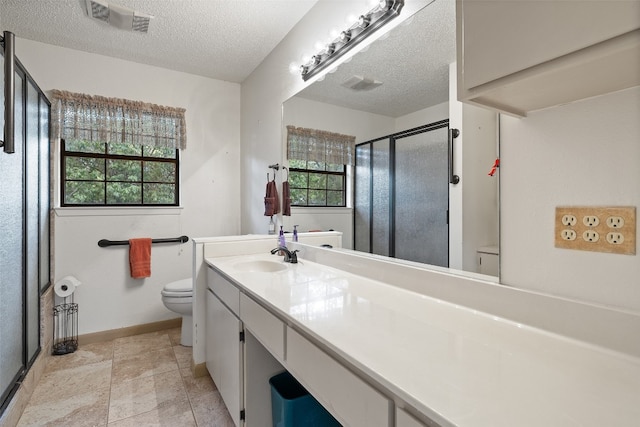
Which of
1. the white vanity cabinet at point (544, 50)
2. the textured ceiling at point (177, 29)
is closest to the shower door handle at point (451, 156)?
the white vanity cabinet at point (544, 50)

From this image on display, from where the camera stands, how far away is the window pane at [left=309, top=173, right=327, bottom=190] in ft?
6.46

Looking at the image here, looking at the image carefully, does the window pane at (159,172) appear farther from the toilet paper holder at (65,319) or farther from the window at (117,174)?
the toilet paper holder at (65,319)

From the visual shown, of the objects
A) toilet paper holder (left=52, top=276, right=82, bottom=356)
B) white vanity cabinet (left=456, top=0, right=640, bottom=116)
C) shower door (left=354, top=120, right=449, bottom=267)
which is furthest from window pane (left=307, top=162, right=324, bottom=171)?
toilet paper holder (left=52, top=276, right=82, bottom=356)

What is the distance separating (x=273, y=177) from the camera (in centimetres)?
260

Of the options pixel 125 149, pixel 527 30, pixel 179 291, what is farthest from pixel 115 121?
pixel 527 30

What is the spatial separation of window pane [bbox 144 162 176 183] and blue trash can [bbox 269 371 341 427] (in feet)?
Answer: 7.91

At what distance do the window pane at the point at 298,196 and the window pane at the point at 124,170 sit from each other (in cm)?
172

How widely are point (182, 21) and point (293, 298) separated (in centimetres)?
227

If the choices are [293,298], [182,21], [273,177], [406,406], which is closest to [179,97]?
[182,21]

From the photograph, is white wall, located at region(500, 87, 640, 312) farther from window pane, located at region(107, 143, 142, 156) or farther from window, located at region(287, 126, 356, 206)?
window pane, located at region(107, 143, 142, 156)

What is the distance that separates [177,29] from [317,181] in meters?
1.68

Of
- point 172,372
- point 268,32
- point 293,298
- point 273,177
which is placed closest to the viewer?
point 293,298

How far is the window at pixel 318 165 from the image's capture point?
1.81 metres

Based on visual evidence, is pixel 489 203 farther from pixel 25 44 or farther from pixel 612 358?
pixel 25 44
